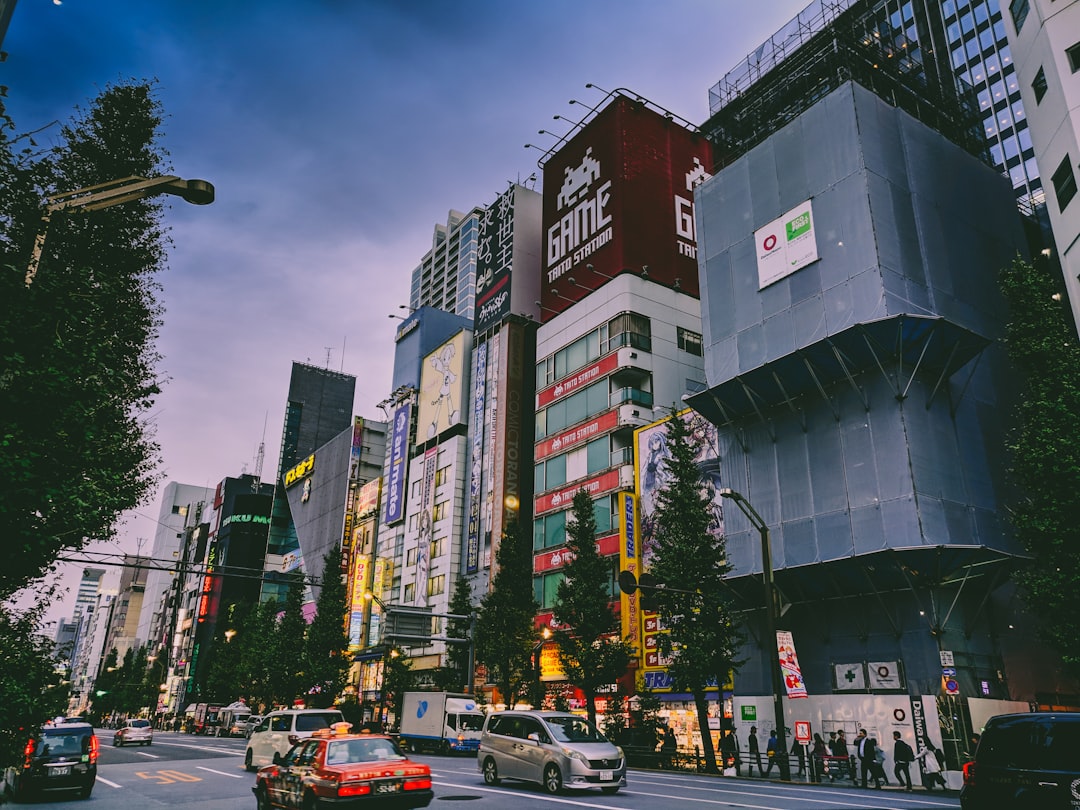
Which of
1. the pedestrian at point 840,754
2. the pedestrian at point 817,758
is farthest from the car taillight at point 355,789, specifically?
the pedestrian at point 840,754

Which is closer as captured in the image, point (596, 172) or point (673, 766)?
point (673, 766)

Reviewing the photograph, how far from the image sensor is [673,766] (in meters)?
28.2

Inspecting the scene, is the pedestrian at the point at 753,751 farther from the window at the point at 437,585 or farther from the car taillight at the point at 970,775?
the window at the point at 437,585

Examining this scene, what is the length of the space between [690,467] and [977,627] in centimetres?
1200

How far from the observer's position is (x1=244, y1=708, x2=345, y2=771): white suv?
22.0 m

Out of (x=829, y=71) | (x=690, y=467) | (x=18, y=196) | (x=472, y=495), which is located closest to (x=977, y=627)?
(x=690, y=467)

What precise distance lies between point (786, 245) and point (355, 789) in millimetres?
29368

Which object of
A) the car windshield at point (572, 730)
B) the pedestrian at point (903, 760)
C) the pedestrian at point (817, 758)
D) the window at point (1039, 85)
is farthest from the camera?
the window at point (1039, 85)

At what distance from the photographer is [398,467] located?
7238 cm

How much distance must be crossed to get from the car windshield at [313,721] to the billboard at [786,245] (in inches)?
1004

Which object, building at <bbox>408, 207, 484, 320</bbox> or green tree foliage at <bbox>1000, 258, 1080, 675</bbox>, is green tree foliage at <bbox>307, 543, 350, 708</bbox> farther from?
building at <bbox>408, 207, 484, 320</bbox>

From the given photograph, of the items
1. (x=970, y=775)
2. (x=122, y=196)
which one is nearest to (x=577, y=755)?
(x=970, y=775)

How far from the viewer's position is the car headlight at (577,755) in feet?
53.2

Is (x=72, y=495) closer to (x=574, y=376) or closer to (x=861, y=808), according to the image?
(x=861, y=808)
